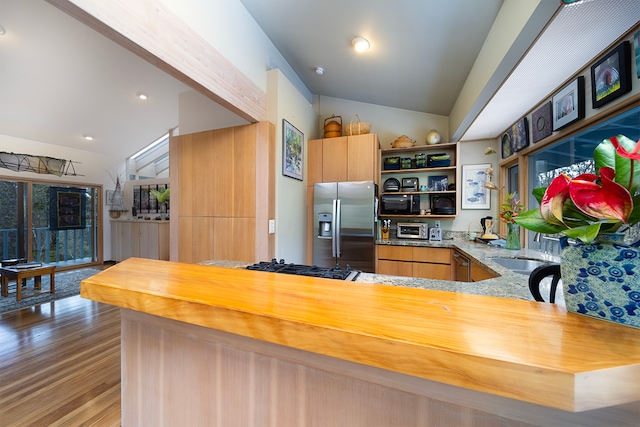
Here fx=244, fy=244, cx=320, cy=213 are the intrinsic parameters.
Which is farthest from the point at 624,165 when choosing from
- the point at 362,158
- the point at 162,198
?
the point at 162,198

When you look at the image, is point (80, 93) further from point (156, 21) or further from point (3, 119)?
point (156, 21)

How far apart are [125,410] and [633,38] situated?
311 cm

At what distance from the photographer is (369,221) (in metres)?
3.11

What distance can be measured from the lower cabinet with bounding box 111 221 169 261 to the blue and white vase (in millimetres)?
6351

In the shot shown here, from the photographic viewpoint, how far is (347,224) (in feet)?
10.4

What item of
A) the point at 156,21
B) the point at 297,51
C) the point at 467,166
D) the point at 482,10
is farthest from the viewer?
the point at 467,166

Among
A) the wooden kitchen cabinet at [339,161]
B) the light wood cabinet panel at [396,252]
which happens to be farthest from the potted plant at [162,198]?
the light wood cabinet panel at [396,252]

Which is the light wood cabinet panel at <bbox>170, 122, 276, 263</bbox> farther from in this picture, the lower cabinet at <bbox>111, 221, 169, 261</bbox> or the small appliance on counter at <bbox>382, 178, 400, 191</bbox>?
the lower cabinet at <bbox>111, 221, 169, 261</bbox>

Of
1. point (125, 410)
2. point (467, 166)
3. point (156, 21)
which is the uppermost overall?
point (156, 21)

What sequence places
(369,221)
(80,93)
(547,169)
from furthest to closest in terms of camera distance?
(80,93) → (369,221) → (547,169)

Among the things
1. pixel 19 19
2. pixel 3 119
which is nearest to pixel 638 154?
pixel 19 19

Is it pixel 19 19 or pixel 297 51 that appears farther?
pixel 297 51

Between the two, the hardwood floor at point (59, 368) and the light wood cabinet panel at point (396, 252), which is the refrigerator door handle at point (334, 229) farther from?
the hardwood floor at point (59, 368)

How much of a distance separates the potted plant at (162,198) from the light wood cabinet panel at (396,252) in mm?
5185
